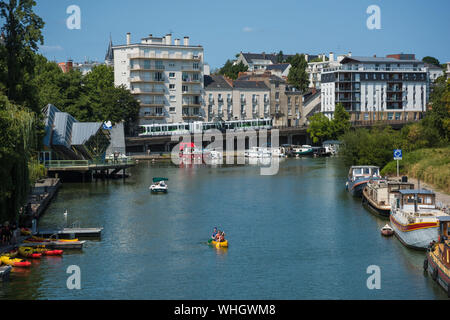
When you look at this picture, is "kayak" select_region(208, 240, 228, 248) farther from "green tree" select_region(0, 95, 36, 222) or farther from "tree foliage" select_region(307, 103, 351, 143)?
"tree foliage" select_region(307, 103, 351, 143)

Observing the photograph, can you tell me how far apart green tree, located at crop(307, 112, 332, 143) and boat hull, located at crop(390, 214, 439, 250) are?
333 feet

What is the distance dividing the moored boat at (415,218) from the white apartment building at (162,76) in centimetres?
9236

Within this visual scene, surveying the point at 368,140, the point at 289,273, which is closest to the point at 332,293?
the point at 289,273

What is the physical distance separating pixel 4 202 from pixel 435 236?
26365 millimetres

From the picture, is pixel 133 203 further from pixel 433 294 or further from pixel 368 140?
pixel 433 294

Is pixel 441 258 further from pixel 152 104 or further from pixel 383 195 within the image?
pixel 152 104

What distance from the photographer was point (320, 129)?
14700 centimetres

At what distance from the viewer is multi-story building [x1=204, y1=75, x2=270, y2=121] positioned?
151750 mm

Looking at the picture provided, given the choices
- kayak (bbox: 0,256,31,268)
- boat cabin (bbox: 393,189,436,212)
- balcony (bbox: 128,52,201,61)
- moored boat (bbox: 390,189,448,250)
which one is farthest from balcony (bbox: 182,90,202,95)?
kayak (bbox: 0,256,31,268)

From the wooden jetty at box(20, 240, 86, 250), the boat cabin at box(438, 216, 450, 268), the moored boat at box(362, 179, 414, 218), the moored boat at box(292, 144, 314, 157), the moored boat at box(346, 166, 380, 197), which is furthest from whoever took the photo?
the moored boat at box(292, 144, 314, 157)

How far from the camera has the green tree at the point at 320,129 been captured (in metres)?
147

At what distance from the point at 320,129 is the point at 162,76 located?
3407cm

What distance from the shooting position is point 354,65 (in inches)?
6220

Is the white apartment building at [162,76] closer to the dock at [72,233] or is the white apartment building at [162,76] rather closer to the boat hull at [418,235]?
the dock at [72,233]
